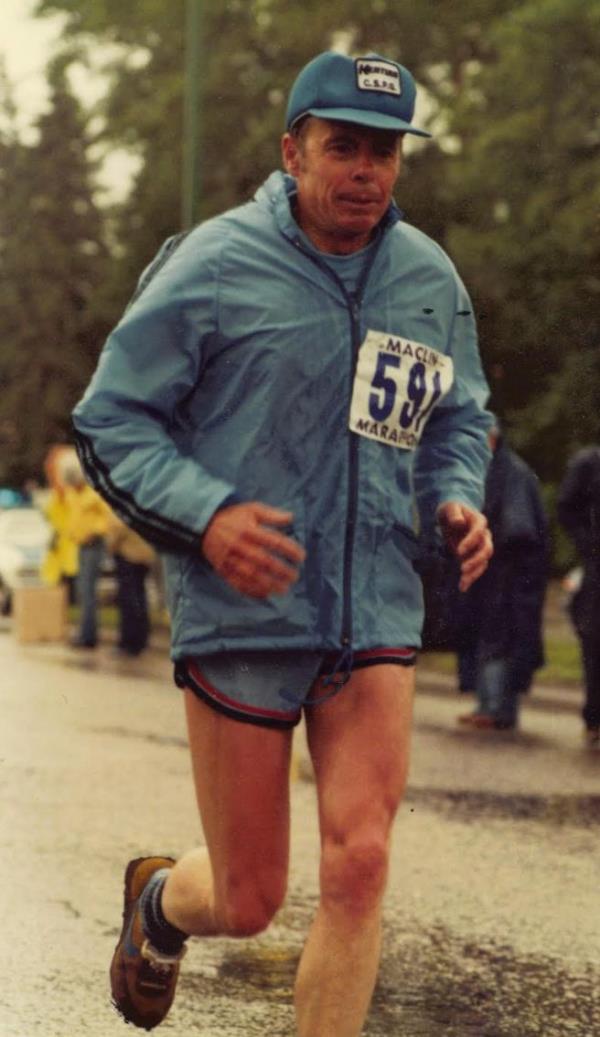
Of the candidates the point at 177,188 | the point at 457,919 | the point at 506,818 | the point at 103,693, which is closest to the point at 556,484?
the point at 177,188

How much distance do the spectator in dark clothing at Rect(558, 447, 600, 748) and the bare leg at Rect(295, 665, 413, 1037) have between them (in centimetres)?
847

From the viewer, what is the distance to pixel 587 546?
13.0 metres

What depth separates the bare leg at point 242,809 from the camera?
4320mm

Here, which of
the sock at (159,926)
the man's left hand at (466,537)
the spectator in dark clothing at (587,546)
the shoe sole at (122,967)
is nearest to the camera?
the man's left hand at (466,537)

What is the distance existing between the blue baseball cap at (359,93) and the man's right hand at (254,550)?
0.77 meters

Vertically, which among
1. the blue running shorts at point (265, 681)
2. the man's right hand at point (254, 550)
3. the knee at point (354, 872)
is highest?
the man's right hand at point (254, 550)

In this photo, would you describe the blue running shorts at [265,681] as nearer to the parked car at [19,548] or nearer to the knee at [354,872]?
the knee at [354,872]

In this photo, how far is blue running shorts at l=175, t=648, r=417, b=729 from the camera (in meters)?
4.31

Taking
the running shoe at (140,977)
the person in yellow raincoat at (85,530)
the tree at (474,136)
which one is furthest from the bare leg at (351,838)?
the tree at (474,136)

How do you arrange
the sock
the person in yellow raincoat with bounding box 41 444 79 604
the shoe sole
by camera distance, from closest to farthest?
the sock, the shoe sole, the person in yellow raincoat with bounding box 41 444 79 604

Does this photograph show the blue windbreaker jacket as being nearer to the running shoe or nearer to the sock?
the sock

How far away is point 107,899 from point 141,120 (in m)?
32.1

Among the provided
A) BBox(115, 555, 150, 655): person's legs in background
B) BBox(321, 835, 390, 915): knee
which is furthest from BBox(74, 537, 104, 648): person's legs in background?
BBox(321, 835, 390, 915): knee

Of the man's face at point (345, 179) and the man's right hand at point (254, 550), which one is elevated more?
the man's face at point (345, 179)
